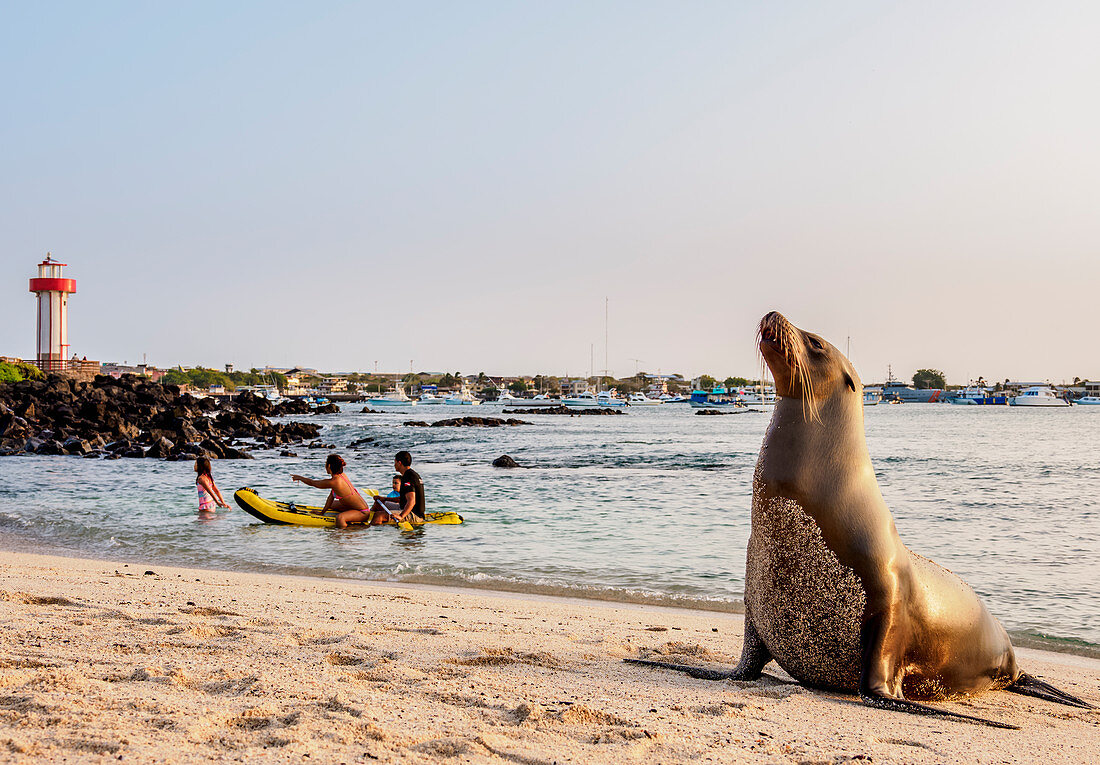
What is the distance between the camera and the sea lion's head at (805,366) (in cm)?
413

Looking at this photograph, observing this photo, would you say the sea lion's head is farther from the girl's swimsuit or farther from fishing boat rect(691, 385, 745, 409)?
fishing boat rect(691, 385, 745, 409)

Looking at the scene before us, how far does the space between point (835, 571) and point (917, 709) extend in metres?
0.68

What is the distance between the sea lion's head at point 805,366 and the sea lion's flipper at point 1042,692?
189cm

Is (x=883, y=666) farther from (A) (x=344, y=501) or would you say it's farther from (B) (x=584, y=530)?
(A) (x=344, y=501)

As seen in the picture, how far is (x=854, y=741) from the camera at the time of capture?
345 centimetres

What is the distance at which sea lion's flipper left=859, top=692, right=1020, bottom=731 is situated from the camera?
12.6 ft

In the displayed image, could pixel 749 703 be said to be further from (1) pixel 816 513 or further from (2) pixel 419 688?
(2) pixel 419 688

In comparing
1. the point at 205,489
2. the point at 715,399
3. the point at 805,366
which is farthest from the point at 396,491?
the point at 715,399

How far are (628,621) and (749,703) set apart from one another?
2.83m

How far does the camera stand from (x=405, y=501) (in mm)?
13008

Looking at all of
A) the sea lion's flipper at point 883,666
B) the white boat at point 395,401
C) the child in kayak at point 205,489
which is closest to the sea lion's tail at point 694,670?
the sea lion's flipper at point 883,666

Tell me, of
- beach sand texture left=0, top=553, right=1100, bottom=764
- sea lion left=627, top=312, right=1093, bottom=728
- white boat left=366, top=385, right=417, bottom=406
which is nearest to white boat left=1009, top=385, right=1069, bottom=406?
white boat left=366, top=385, right=417, bottom=406

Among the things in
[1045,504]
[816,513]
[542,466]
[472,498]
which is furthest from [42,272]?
[816,513]

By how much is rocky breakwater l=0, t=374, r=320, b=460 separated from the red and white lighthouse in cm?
852
